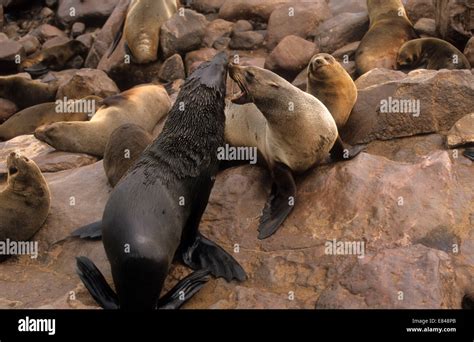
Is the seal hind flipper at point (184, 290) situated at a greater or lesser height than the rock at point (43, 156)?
greater

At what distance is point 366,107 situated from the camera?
22.4 feet

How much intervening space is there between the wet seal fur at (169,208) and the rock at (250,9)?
7286 mm

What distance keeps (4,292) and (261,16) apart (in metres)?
8.59

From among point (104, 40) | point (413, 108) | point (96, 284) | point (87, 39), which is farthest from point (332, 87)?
point (87, 39)

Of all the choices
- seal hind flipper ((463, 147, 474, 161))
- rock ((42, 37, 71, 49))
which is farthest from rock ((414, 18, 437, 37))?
rock ((42, 37, 71, 49))

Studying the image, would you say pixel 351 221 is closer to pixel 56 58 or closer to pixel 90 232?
pixel 90 232

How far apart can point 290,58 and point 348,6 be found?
2947 mm

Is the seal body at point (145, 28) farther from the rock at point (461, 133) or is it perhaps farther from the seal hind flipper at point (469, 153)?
the seal hind flipper at point (469, 153)

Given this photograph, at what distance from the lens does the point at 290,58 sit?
32.8 feet

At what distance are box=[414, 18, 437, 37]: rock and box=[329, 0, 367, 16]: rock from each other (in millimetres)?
1656

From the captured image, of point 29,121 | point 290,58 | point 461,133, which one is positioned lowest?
point 29,121

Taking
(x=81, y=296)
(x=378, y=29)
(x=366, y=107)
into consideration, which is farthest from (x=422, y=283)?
(x=378, y=29)

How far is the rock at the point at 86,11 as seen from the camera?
1495cm

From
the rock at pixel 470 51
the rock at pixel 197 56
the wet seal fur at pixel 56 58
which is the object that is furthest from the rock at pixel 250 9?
the rock at pixel 470 51
